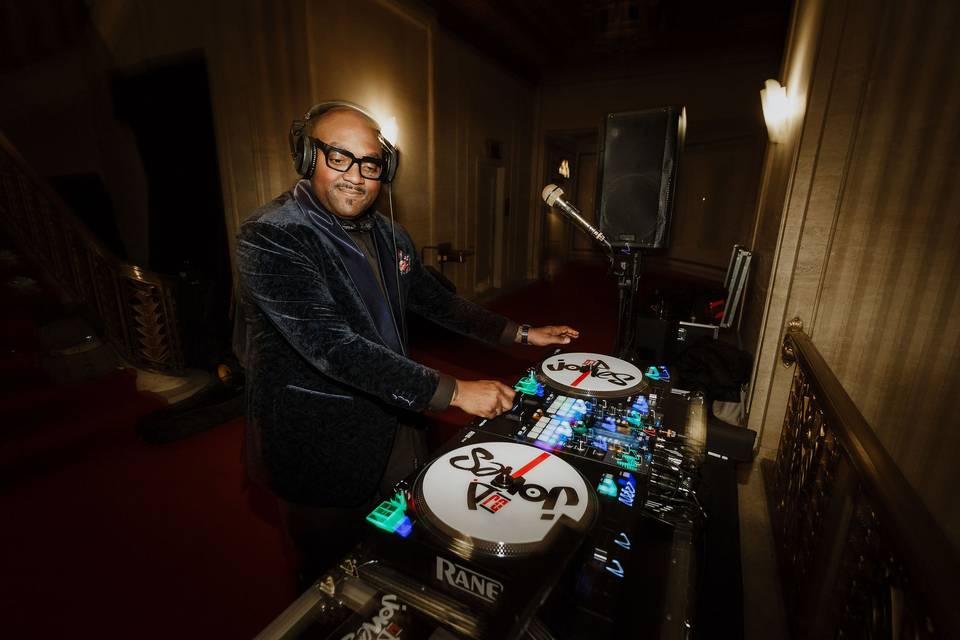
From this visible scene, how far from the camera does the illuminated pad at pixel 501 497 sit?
0.75 m

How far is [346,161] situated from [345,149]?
0.10 ft

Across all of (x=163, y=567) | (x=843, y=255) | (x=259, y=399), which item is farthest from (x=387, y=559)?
(x=843, y=255)

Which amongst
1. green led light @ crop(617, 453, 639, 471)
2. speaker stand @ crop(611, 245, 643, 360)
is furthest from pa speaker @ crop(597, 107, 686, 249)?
green led light @ crop(617, 453, 639, 471)

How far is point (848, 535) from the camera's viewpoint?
1.21 meters

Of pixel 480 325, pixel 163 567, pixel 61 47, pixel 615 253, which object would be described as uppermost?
pixel 61 47

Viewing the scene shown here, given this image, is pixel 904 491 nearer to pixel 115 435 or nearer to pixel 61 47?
pixel 115 435

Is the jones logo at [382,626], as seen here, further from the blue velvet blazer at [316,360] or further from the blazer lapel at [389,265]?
the blazer lapel at [389,265]

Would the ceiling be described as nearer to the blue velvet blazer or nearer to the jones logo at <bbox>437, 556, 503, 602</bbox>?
the blue velvet blazer

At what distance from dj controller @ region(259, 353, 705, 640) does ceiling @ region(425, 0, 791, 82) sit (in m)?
6.08

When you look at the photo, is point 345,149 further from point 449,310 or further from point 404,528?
point 404,528

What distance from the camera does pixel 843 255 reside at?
2012 mm

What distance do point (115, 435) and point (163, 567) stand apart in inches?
59.9

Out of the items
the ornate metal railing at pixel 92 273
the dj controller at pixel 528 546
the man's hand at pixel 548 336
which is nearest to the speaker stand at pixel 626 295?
the man's hand at pixel 548 336

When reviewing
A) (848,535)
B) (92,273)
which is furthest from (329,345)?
(92,273)
